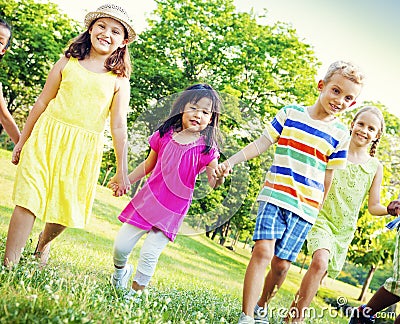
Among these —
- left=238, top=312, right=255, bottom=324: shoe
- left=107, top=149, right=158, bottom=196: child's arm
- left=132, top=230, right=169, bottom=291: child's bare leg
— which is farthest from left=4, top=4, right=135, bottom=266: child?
left=238, top=312, right=255, bottom=324: shoe

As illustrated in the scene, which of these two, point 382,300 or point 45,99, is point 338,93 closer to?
point 45,99

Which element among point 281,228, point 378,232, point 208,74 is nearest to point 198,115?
point 281,228

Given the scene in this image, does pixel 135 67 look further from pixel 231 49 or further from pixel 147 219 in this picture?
pixel 147 219

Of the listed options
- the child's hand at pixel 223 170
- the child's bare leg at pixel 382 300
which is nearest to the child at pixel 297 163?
the child's hand at pixel 223 170

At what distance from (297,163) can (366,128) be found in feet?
5.22

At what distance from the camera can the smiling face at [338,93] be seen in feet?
14.4

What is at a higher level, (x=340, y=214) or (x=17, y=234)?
(x=340, y=214)

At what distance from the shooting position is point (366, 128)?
18.6 feet

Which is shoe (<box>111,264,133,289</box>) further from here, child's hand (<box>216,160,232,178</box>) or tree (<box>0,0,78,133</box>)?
tree (<box>0,0,78,133</box>)

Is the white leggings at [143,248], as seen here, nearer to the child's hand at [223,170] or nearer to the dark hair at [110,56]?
the child's hand at [223,170]

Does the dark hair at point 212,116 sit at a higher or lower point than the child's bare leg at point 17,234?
higher

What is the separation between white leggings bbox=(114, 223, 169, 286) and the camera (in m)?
4.31

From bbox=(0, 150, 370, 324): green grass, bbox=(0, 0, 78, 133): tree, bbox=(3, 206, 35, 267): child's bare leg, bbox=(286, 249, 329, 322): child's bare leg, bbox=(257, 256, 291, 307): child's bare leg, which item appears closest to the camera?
bbox=(0, 150, 370, 324): green grass

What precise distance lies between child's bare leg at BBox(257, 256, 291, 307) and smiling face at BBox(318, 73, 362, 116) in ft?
4.07
